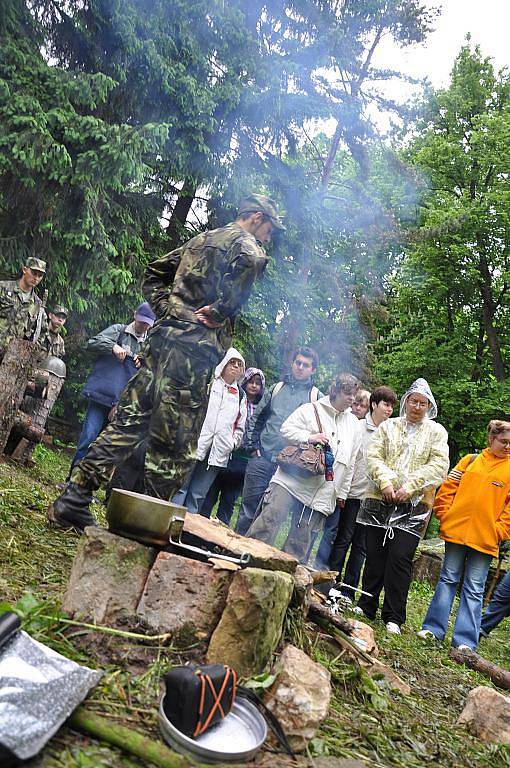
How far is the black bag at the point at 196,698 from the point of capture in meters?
2.02

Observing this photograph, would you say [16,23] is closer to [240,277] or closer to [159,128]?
[159,128]

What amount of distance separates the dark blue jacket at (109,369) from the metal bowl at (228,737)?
4.59 metres

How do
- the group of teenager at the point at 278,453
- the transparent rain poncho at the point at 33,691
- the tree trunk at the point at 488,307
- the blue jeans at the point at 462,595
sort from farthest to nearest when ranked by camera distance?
the tree trunk at the point at 488,307 → the blue jeans at the point at 462,595 → the group of teenager at the point at 278,453 → the transparent rain poncho at the point at 33,691

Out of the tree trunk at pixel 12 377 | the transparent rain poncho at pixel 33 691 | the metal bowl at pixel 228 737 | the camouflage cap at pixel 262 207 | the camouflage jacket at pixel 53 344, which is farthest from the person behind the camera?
the camouflage jacket at pixel 53 344

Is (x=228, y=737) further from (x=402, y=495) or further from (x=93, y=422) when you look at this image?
(x=93, y=422)

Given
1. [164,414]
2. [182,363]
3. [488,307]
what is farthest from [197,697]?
[488,307]

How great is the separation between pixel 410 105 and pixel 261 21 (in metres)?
6.16

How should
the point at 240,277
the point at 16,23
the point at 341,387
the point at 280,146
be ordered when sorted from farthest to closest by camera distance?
the point at 280,146, the point at 16,23, the point at 341,387, the point at 240,277

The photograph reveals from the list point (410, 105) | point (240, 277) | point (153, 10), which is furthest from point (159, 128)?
point (410, 105)

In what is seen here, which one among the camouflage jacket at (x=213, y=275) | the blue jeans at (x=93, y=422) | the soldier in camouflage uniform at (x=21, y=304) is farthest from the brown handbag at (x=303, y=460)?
the soldier in camouflage uniform at (x=21, y=304)

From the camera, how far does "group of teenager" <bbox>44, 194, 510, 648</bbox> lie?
374 cm

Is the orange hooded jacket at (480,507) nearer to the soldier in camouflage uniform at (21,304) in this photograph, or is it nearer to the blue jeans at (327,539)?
the blue jeans at (327,539)

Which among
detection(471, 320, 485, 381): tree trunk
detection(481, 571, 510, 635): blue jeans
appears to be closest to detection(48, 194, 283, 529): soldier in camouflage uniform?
detection(481, 571, 510, 635): blue jeans

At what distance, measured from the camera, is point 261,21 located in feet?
37.2
